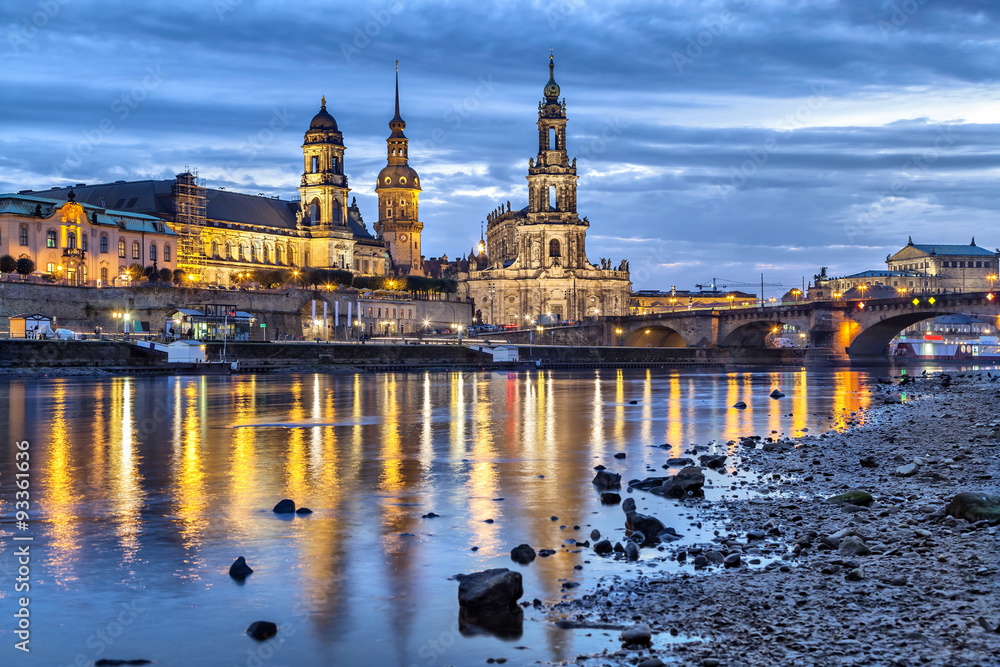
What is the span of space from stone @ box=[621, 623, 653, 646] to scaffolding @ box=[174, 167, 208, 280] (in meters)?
117

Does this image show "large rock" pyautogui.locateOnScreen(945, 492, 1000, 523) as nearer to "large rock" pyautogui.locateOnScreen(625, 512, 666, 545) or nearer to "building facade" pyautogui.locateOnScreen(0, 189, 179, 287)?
"large rock" pyautogui.locateOnScreen(625, 512, 666, 545)

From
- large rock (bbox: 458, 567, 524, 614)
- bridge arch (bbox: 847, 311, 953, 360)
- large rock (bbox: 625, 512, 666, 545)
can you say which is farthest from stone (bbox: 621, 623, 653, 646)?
bridge arch (bbox: 847, 311, 953, 360)

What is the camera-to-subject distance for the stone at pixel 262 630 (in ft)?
34.0

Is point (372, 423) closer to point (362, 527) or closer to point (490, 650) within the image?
point (362, 527)

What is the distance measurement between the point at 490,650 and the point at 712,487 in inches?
398

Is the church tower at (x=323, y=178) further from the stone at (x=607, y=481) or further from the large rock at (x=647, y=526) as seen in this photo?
the large rock at (x=647, y=526)

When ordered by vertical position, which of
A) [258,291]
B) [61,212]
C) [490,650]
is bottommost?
[490,650]

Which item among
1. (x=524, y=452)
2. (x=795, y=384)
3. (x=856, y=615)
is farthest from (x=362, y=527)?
(x=795, y=384)

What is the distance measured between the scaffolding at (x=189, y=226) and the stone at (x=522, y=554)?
11316 cm

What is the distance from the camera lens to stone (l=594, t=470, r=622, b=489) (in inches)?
762

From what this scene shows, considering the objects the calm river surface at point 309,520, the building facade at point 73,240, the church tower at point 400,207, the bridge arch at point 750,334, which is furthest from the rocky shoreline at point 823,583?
the church tower at point 400,207

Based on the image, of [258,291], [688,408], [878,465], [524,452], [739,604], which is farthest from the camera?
[258,291]

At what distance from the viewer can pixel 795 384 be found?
65.0 meters

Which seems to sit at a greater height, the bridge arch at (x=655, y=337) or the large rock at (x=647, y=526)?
the bridge arch at (x=655, y=337)
